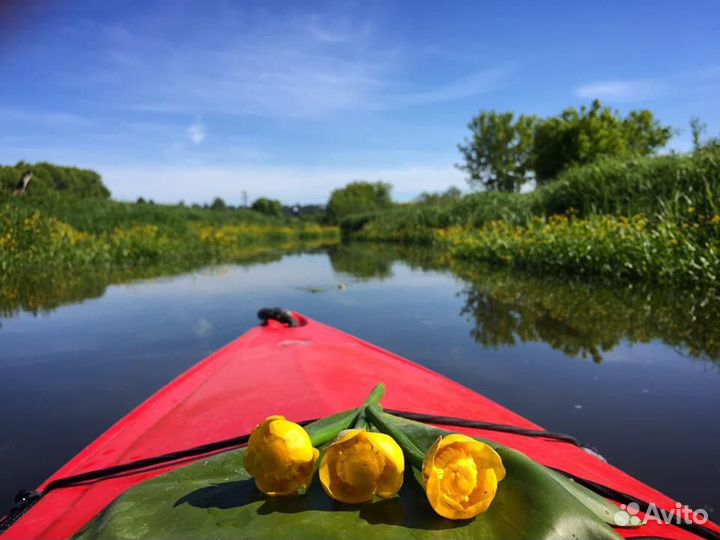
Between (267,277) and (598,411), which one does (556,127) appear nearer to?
(267,277)

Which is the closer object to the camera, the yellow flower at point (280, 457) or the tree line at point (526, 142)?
the yellow flower at point (280, 457)


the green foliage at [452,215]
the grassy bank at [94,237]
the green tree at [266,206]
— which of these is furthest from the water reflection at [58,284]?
the green tree at [266,206]

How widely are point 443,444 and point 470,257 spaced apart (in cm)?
1021

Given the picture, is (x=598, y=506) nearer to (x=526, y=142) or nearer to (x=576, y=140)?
(x=576, y=140)

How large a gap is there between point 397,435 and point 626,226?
656 cm

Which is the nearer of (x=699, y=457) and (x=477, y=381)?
(x=699, y=457)

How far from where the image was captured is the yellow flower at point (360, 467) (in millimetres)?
540

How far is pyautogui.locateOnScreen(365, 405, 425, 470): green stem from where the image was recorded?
0.60 meters

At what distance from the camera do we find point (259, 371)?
1.81 m

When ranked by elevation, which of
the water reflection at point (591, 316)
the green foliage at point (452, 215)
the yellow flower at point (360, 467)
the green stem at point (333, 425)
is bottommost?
the water reflection at point (591, 316)

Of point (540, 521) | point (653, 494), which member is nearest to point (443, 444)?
point (540, 521)

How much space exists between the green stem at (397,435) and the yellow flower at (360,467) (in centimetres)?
5

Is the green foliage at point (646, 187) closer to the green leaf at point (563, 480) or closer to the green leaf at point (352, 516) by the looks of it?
the green leaf at point (563, 480)

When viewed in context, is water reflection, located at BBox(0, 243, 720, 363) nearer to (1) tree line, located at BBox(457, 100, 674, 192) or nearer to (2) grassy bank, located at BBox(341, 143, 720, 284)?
(2) grassy bank, located at BBox(341, 143, 720, 284)
